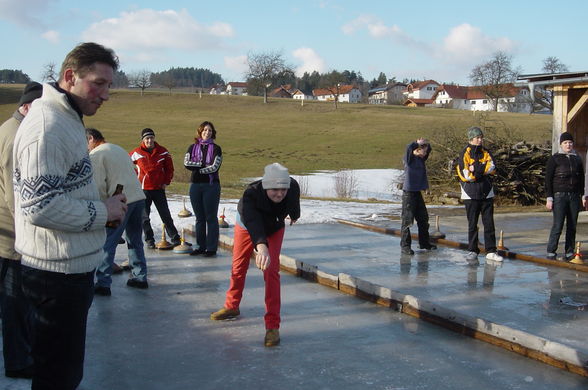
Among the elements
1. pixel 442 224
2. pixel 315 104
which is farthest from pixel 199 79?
pixel 442 224

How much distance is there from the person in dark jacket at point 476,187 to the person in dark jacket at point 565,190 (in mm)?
833

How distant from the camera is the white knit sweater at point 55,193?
2.74m

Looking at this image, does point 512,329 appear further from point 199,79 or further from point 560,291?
point 199,79

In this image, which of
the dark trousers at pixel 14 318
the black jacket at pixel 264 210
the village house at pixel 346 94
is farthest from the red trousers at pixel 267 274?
the village house at pixel 346 94

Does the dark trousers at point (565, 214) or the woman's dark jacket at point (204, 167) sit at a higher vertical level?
the woman's dark jacket at point (204, 167)

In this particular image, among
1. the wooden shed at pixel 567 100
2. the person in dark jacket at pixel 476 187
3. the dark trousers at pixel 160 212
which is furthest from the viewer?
the wooden shed at pixel 567 100

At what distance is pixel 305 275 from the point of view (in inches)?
309

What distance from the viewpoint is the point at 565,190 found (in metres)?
8.62

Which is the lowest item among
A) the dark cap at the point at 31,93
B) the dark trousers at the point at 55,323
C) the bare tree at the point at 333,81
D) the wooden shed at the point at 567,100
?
the dark trousers at the point at 55,323

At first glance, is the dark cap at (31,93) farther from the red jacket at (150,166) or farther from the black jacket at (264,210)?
the red jacket at (150,166)

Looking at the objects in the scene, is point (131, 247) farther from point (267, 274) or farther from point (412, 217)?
point (412, 217)

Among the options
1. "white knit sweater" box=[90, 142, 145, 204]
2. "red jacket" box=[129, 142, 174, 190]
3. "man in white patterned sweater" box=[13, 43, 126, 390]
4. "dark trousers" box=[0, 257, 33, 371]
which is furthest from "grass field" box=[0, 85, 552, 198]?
"man in white patterned sweater" box=[13, 43, 126, 390]

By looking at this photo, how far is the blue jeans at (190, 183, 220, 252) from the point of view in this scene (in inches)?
345

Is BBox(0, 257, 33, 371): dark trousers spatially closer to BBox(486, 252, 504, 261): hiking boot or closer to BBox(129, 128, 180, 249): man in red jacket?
BBox(129, 128, 180, 249): man in red jacket
